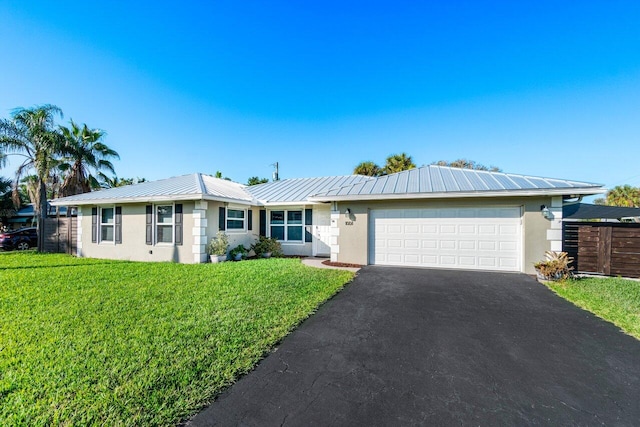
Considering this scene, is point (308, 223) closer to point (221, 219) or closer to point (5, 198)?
point (221, 219)

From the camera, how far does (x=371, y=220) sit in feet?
32.3

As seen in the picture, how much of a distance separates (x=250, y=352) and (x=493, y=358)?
3.21 meters

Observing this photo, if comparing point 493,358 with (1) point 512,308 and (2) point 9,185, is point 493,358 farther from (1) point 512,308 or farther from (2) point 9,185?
(2) point 9,185

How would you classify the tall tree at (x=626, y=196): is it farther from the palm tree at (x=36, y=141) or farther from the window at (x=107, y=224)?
the palm tree at (x=36, y=141)

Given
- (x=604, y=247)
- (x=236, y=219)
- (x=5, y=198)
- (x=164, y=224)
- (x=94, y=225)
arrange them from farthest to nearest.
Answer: (x=5, y=198) < (x=94, y=225) < (x=236, y=219) < (x=164, y=224) < (x=604, y=247)

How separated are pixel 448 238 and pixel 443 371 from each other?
267 inches

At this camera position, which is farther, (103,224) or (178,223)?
(103,224)

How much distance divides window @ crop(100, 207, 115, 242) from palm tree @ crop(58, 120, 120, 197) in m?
7.09

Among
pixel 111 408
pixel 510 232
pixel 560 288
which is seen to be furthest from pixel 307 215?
pixel 111 408

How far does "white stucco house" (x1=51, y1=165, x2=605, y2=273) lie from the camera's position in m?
8.24

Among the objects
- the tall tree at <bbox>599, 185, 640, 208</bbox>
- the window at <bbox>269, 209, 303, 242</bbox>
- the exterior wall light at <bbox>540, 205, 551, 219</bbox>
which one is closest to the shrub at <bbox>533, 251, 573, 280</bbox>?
the exterior wall light at <bbox>540, 205, 551, 219</bbox>

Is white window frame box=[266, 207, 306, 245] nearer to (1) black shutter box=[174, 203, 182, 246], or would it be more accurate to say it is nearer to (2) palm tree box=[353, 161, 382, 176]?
(1) black shutter box=[174, 203, 182, 246]

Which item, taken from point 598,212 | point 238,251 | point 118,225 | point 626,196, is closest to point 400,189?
point 238,251

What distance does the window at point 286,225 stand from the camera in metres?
12.8
